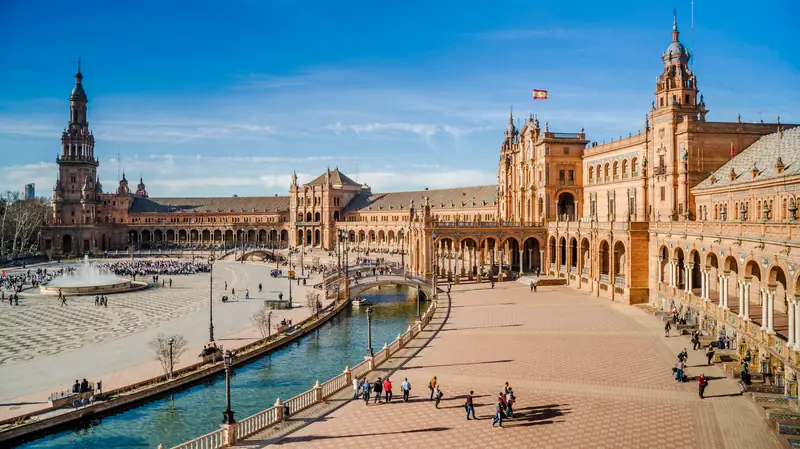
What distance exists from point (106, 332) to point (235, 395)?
19.0 m

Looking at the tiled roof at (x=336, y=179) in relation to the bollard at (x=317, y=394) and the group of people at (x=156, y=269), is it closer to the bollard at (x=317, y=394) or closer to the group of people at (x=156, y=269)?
the group of people at (x=156, y=269)

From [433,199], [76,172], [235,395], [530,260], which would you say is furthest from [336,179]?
[235,395]

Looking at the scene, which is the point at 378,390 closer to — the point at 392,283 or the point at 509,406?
the point at 509,406

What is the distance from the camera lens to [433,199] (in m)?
132

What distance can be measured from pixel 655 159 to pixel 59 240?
424 feet

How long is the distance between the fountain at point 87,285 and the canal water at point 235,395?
33097mm

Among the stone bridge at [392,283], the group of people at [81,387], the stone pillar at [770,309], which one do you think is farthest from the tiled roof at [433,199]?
the group of people at [81,387]

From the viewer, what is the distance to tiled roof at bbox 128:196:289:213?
520ft

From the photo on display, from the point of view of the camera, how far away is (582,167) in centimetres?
7862

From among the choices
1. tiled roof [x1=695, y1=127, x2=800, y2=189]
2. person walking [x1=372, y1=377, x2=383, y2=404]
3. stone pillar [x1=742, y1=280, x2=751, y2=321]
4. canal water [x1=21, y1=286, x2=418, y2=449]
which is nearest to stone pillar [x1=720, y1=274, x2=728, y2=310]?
stone pillar [x1=742, y1=280, x2=751, y2=321]

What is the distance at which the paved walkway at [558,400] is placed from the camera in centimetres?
2278

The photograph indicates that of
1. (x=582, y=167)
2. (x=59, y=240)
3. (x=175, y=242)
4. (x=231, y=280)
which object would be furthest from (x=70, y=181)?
(x=582, y=167)

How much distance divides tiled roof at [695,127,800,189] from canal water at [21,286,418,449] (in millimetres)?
29056

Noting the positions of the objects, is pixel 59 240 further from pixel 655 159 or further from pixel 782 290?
pixel 782 290
